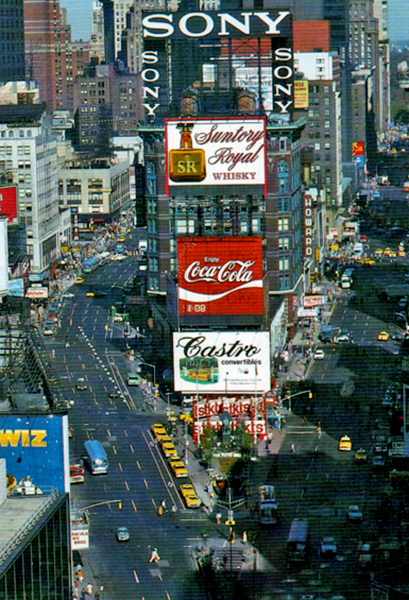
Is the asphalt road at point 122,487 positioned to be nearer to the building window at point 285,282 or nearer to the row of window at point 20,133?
the building window at point 285,282

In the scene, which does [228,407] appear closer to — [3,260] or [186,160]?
[3,260]

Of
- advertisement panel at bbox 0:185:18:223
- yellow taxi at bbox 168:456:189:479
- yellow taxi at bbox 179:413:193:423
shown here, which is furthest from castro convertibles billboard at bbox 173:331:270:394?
advertisement panel at bbox 0:185:18:223

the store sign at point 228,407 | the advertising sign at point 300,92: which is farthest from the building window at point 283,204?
the advertising sign at point 300,92

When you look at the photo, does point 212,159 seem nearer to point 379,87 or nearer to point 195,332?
point 195,332

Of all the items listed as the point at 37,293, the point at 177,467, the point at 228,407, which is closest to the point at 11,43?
the point at 37,293

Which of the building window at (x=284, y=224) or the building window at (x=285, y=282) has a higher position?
the building window at (x=284, y=224)

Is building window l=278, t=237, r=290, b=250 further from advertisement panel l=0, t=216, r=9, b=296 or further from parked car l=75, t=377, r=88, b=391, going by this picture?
advertisement panel l=0, t=216, r=9, b=296
